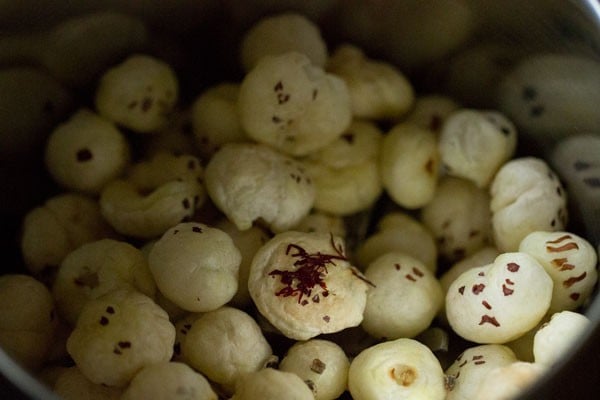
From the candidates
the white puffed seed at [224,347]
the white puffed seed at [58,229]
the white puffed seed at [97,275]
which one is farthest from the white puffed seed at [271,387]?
the white puffed seed at [58,229]

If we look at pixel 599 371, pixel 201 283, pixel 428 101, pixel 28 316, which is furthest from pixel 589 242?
pixel 28 316

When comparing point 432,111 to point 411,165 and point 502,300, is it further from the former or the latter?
point 502,300

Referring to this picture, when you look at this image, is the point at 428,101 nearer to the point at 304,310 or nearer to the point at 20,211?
the point at 304,310

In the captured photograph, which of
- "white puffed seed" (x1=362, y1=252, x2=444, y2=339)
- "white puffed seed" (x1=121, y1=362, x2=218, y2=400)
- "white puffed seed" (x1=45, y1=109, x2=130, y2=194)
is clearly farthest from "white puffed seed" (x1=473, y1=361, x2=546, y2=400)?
"white puffed seed" (x1=45, y1=109, x2=130, y2=194)

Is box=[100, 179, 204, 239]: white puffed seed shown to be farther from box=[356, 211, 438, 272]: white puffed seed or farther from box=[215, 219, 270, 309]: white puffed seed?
box=[356, 211, 438, 272]: white puffed seed

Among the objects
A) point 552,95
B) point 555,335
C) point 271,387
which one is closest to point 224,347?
point 271,387

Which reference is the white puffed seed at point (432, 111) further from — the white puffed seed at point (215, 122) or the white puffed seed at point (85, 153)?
the white puffed seed at point (85, 153)
